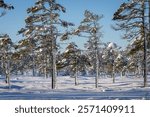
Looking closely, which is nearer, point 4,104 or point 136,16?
point 4,104

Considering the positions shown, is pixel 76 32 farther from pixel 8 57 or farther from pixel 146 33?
pixel 8 57

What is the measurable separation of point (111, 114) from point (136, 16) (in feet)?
68.4

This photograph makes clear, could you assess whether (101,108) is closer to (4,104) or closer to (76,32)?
(4,104)

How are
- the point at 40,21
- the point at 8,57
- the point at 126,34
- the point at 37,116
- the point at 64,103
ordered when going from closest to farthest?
the point at 37,116, the point at 64,103, the point at 126,34, the point at 40,21, the point at 8,57

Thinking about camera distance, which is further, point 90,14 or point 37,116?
point 90,14

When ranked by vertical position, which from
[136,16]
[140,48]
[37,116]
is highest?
[136,16]

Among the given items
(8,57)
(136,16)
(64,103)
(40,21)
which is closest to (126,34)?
A: (136,16)

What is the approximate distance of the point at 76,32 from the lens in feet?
134

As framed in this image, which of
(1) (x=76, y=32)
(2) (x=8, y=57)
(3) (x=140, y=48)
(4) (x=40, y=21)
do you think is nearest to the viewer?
(3) (x=140, y=48)

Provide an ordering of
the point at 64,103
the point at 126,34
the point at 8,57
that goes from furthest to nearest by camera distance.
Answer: the point at 8,57 < the point at 126,34 < the point at 64,103

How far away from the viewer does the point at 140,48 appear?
34.5 metres

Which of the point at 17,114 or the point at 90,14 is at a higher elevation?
the point at 90,14

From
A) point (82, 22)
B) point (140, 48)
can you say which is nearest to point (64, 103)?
point (140, 48)

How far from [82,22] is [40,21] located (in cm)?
1146
